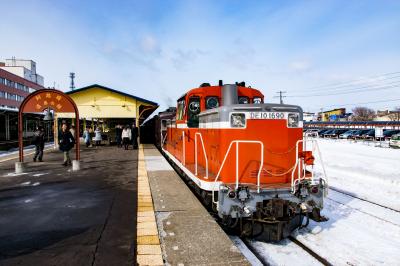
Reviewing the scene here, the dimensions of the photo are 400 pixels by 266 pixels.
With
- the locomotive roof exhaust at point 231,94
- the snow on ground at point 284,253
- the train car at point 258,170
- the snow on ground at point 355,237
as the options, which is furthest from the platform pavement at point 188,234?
the locomotive roof exhaust at point 231,94

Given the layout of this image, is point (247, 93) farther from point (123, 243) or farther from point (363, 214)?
point (123, 243)

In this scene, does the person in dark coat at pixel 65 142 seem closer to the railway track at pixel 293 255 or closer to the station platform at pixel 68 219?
the station platform at pixel 68 219

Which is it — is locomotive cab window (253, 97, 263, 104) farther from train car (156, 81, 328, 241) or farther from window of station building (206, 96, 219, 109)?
window of station building (206, 96, 219, 109)

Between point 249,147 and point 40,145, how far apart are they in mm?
10870

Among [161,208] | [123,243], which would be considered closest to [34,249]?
[123,243]

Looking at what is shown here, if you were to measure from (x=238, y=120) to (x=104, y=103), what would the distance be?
63.1 feet

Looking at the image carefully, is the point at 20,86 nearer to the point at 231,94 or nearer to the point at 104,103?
the point at 104,103

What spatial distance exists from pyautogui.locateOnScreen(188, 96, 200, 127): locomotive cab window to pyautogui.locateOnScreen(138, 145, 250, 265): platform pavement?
5.65 ft

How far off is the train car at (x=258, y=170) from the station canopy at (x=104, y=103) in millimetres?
17280

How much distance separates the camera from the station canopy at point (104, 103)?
2262 cm

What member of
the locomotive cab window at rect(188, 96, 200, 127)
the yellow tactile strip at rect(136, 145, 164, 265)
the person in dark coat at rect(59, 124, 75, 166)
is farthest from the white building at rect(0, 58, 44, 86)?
the yellow tactile strip at rect(136, 145, 164, 265)

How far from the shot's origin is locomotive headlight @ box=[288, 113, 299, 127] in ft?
19.1

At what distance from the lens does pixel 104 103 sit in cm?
2308

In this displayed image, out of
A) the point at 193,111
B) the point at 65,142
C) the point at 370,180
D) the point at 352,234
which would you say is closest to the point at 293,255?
the point at 352,234
